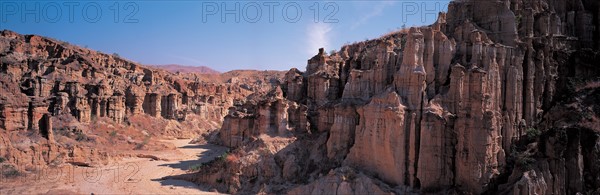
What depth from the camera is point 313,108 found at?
30641 millimetres

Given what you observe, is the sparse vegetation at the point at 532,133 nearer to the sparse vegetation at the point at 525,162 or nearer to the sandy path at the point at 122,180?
the sparse vegetation at the point at 525,162

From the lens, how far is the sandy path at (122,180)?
2589 centimetres

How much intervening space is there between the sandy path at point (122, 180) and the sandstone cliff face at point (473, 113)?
31.4 feet

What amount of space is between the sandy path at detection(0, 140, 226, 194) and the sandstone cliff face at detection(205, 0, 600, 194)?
9.57 meters

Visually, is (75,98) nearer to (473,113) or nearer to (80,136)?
(80,136)

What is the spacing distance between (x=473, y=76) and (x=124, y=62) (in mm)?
66646

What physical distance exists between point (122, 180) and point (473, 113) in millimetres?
22931

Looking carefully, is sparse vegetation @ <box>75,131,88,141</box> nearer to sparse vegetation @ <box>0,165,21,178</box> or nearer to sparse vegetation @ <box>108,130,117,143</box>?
sparse vegetation @ <box>108,130,117,143</box>

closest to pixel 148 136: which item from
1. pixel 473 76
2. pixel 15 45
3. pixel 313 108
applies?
pixel 15 45

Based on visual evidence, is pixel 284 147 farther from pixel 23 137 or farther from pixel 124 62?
pixel 124 62

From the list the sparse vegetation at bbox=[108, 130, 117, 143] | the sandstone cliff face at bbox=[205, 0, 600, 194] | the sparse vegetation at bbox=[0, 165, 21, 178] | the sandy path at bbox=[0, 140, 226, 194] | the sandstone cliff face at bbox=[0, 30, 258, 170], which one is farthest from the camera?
the sparse vegetation at bbox=[108, 130, 117, 143]

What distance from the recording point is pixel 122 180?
96.0 ft

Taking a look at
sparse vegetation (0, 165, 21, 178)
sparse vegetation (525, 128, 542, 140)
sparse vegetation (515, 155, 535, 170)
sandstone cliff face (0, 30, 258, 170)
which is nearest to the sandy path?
sparse vegetation (0, 165, 21, 178)

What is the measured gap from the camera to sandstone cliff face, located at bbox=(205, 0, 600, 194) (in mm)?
20531
